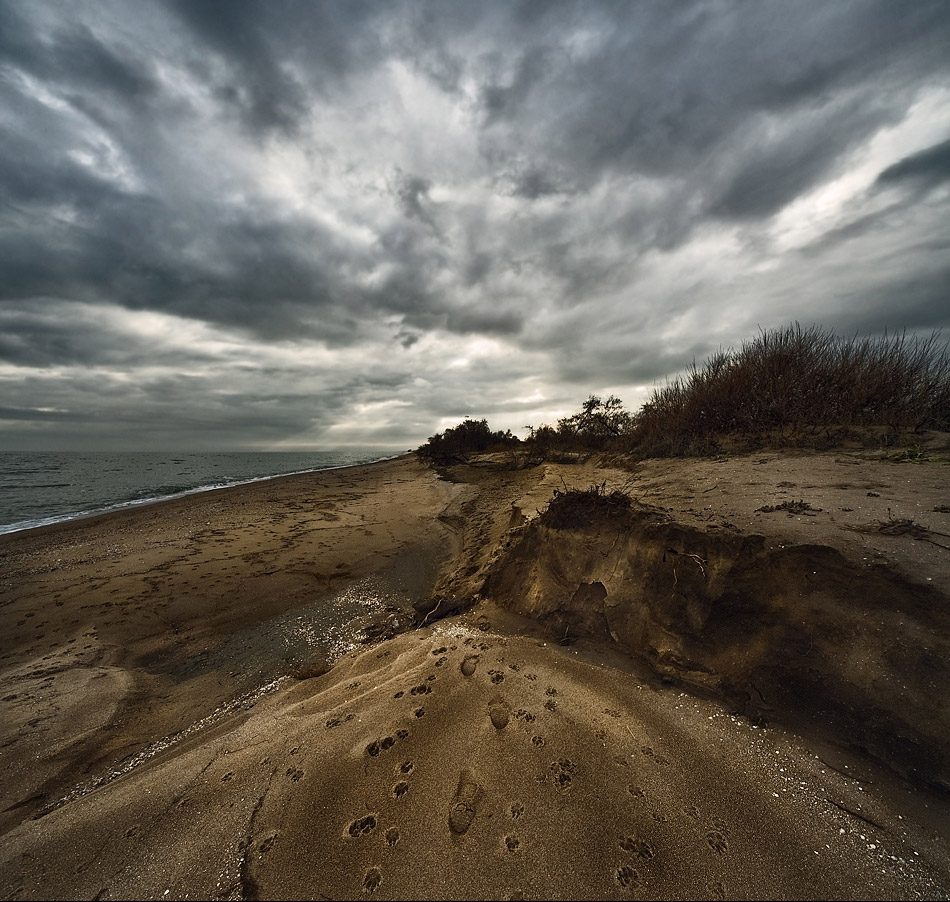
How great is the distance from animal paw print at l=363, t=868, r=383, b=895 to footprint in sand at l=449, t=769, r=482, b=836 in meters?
0.39

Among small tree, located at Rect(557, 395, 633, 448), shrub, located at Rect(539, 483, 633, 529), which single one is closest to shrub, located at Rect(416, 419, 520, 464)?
small tree, located at Rect(557, 395, 633, 448)

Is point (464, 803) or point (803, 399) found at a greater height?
point (803, 399)

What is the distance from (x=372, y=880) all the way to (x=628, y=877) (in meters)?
1.23

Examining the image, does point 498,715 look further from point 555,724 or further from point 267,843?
point 267,843

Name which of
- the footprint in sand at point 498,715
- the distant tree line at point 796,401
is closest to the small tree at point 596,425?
the distant tree line at point 796,401

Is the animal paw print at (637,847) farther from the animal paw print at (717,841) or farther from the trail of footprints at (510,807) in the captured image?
the animal paw print at (717,841)

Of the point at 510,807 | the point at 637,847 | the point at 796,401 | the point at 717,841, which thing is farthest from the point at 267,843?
the point at 796,401

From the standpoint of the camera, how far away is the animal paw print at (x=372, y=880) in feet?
5.77

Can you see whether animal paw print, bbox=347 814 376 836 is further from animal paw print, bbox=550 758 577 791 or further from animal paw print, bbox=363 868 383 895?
animal paw print, bbox=550 758 577 791

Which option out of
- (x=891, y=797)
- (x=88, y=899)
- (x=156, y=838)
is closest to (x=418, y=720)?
(x=156, y=838)

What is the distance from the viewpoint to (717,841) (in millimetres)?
1867

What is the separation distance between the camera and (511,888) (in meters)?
1.70

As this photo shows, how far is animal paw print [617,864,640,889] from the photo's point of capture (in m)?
1.70

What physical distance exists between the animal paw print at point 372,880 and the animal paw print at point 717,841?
1.66m
